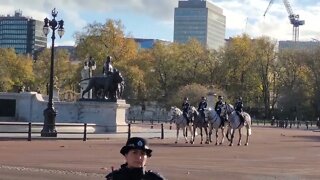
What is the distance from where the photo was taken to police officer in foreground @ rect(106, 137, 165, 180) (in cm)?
552

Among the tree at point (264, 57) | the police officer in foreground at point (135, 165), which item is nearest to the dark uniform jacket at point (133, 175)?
the police officer in foreground at point (135, 165)

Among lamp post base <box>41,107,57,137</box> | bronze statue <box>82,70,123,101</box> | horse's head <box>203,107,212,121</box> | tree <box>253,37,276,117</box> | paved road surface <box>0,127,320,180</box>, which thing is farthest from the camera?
tree <box>253,37,276,117</box>

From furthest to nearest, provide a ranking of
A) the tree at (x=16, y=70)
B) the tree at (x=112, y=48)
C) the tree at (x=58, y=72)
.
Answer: the tree at (x=16, y=70) < the tree at (x=58, y=72) < the tree at (x=112, y=48)

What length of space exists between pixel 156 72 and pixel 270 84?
19111mm

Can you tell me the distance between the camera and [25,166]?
1930cm

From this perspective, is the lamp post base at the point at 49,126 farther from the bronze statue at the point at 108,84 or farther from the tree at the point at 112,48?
the tree at the point at 112,48

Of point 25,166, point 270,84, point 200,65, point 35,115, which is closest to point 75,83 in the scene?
point 200,65

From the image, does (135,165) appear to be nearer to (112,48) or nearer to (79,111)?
(79,111)

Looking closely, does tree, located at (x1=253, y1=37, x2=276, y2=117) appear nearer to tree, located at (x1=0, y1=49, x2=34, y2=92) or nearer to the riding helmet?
tree, located at (x1=0, y1=49, x2=34, y2=92)

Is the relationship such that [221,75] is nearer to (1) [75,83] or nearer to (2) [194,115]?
(1) [75,83]

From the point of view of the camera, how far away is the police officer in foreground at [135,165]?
18.1ft

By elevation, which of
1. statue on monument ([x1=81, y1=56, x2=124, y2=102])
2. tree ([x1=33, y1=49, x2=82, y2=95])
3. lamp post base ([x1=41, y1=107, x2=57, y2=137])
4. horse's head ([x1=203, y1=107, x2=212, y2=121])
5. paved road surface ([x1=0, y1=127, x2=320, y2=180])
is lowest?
paved road surface ([x1=0, y1=127, x2=320, y2=180])

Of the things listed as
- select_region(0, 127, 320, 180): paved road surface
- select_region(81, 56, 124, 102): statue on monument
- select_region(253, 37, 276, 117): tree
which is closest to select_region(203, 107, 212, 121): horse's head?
select_region(0, 127, 320, 180): paved road surface

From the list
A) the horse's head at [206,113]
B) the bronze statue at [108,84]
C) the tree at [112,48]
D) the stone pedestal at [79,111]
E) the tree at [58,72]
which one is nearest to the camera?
the horse's head at [206,113]
